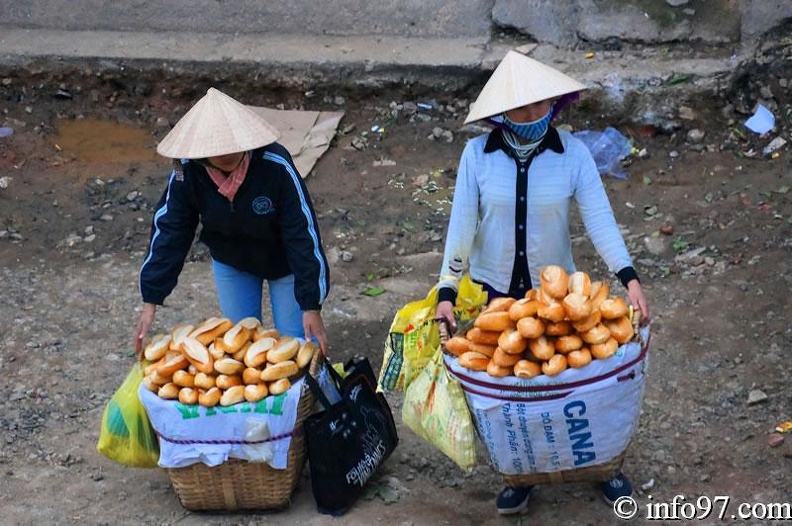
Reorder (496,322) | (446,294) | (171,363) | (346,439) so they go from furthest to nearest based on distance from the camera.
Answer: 1. (346,439)
2. (171,363)
3. (446,294)
4. (496,322)

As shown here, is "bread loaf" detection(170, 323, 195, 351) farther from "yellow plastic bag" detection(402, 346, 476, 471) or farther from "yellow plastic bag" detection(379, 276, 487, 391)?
"yellow plastic bag" detection(402, 346, 476, 471)

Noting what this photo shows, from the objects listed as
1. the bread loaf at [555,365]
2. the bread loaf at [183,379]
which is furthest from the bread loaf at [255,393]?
the bread loaf at [555,365]

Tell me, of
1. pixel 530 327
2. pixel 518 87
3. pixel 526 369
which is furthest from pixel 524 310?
pixel 518 87

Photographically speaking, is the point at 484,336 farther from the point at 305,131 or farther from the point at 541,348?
the point at 305,131

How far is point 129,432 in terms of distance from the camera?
4.13 metres

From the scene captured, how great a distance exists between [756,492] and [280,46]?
518 centimetres

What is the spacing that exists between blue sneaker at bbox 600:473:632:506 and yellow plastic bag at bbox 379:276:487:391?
0.80 m

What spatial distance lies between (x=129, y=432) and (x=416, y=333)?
1.13m

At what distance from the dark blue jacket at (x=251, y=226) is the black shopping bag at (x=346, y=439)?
35cm

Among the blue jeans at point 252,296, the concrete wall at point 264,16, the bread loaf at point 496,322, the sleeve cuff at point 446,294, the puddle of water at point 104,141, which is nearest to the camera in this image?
the bread loaf at point 496,322

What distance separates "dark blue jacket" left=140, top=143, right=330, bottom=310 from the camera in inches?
161

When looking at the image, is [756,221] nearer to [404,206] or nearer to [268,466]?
[404,206]

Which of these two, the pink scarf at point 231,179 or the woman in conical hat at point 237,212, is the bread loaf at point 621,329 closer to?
the woman in conical hat at point 237,212

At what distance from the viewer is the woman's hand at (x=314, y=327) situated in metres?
4.19
